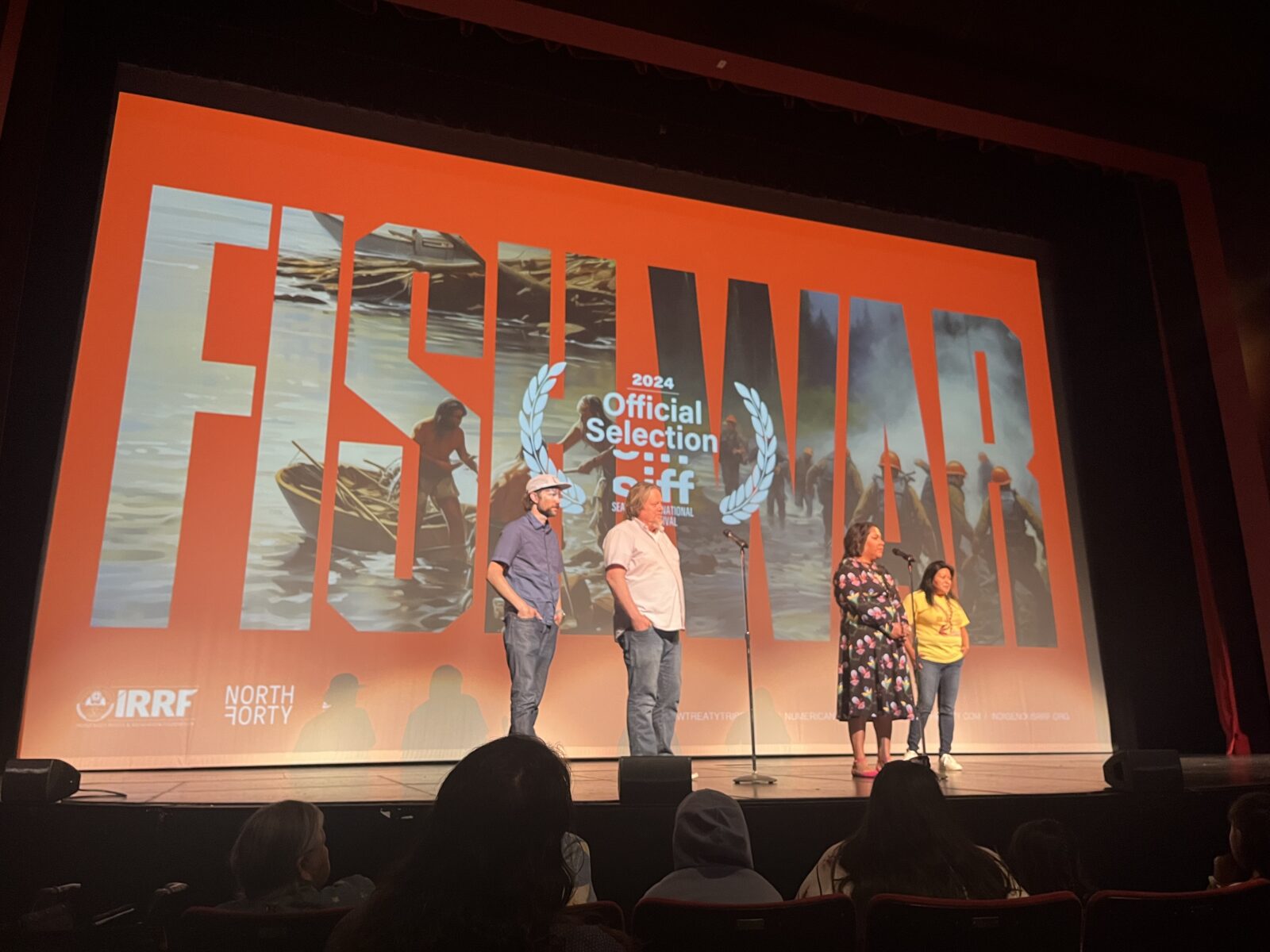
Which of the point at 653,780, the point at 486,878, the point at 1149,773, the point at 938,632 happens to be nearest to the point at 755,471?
the point at 938,632

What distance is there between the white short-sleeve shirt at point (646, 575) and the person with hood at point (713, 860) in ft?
8.72

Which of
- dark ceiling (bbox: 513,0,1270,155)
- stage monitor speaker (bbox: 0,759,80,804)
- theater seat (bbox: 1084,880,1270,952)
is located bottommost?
theater seat (bbox: 1084,880,1270,952)

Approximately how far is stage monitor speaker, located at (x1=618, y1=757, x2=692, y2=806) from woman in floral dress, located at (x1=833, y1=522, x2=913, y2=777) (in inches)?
63.9

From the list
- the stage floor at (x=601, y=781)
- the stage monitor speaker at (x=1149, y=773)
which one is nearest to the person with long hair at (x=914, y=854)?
the stage floor at (x=601, y=781)

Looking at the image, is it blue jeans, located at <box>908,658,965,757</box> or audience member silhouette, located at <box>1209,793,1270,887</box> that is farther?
blue jeans, located at <box>908,658,965,757</box>

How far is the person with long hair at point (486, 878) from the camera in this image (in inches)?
45.4

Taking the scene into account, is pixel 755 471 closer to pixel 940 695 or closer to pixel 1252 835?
pixel 940 695

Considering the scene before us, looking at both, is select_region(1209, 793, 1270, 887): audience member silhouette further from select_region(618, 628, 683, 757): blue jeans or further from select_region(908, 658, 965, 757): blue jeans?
select_region(908, 658, 965, 757): blue jeans

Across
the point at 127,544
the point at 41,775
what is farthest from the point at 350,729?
the point at 41,775

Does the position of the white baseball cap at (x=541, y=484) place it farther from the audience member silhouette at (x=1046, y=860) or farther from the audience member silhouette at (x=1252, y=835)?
the audience member silhouette at (x=1252, y=835)

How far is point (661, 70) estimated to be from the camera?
5785 mm

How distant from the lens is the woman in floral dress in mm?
4574

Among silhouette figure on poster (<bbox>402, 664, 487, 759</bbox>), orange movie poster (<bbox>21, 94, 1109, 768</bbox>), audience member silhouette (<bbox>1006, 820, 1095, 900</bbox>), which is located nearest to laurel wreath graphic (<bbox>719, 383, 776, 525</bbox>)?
orange movie poster (<bbox>21, 94, 1109, 768</bbox>)

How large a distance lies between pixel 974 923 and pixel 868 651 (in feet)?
A: 10.1
